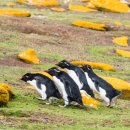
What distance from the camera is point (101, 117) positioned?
13172mm

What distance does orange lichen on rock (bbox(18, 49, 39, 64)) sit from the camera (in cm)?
2067

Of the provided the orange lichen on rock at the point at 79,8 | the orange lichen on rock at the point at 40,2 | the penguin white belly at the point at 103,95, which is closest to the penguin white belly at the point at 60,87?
the penguin white belly at the point at 103,95

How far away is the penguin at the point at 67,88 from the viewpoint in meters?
13.8

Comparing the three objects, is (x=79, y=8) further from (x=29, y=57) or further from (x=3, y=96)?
(x=3, y=96)

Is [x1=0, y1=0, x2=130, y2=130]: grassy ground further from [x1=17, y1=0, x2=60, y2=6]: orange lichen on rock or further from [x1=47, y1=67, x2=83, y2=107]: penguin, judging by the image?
[x1=17, y1=0, x2=60, y2=6]: orange lichen on rock

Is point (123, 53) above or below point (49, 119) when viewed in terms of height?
below

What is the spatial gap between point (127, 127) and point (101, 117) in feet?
3.24

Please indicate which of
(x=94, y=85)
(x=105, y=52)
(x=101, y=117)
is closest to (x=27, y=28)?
(x=105, y=52)

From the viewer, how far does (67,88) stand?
1382 cm

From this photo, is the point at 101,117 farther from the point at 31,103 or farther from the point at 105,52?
the point at 105,52

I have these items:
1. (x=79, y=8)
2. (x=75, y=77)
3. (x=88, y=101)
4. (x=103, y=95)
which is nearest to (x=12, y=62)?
(x=75, y=77)

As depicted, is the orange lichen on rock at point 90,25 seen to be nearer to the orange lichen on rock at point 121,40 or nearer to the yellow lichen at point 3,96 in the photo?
the orange lichen on rock at point 121,40

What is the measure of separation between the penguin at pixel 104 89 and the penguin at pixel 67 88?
1.12m

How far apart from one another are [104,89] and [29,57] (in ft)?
21.0
